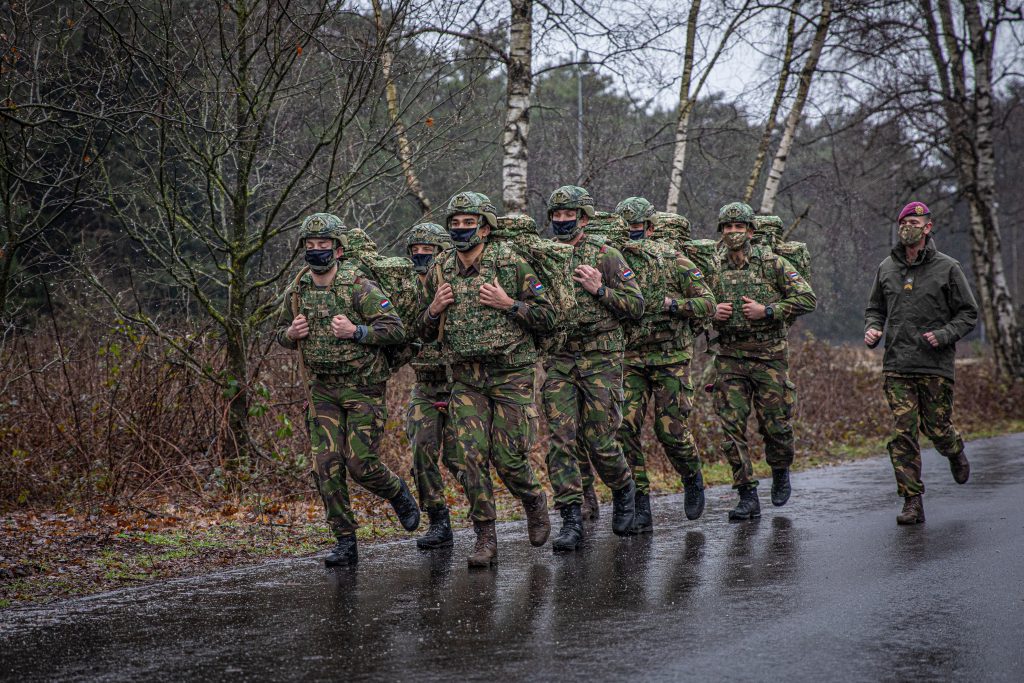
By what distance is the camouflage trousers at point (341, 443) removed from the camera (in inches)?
275

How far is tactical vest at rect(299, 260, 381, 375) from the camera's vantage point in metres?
6.95

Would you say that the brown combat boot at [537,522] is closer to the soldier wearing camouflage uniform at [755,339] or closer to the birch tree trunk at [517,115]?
the soldier wearing camouflage uniform at [755,339]

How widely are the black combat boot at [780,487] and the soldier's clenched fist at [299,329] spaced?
4315 millimetres

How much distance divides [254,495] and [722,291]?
4.38 m

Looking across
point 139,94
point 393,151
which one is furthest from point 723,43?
point 139,94

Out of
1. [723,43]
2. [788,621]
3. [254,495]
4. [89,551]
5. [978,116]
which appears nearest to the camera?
[788,621]

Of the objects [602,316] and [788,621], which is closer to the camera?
[788,621]

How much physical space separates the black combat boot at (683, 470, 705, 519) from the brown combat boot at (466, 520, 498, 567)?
2170 millimetres

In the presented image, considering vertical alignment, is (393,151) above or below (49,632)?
above

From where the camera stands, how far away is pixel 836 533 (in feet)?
25.3

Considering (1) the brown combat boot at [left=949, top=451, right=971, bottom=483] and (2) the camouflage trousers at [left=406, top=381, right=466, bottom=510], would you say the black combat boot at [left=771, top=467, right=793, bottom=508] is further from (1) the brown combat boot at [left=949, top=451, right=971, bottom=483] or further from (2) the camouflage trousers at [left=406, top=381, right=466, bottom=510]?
(2) the camouflage trousers at [left=406, top=381, right=466, bottom=510]

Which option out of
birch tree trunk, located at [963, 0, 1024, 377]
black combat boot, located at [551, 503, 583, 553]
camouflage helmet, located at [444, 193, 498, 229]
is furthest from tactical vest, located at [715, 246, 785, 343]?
birch tree trunk, located at [963, 0, 1024, 377]

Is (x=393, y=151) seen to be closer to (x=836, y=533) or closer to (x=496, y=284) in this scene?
(x=496, y=284)

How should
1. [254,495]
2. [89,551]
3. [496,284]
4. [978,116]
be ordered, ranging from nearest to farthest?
[496,284], [89,551], [254,495], [978,116]
